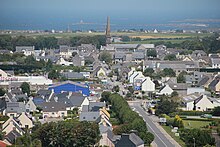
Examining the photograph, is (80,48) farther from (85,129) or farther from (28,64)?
(85,129)

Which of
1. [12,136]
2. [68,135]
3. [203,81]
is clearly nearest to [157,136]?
[68,135]

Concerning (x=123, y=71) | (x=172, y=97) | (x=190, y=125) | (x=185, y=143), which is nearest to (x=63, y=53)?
(x=123, y=71)

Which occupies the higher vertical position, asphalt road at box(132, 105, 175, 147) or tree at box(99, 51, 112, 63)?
asphalt road at box(132, 105, 175, 147)

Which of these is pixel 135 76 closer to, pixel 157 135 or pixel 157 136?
pixel 157 135

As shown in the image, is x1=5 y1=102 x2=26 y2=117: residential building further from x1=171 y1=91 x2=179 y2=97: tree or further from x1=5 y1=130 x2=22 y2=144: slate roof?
x1=171 y1=91 x2=179 y2=97: tree

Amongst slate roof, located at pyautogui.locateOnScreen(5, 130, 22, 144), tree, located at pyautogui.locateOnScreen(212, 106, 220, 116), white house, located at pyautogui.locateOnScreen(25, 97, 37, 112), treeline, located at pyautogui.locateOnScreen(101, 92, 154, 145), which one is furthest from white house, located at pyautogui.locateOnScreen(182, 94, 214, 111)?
slate roof, located at pyautogui.locateOnScreen(5, 130, 22, 144)
